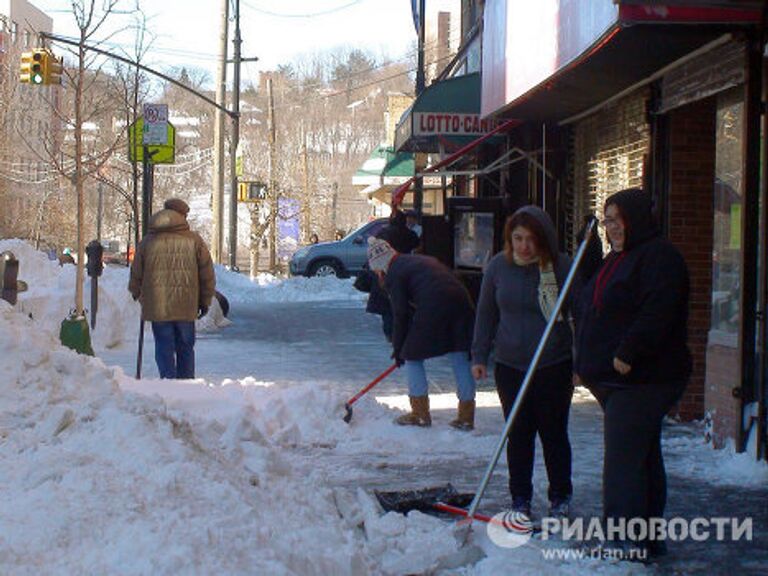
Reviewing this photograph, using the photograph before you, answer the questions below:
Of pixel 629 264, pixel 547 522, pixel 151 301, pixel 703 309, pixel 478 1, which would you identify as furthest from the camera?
pixel 478 1

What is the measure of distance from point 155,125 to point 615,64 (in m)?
9.04

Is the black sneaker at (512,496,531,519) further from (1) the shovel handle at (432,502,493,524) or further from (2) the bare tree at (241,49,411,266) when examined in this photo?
(2) the bare tree at (241,49,411,266)

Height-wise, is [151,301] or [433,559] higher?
[151,301]

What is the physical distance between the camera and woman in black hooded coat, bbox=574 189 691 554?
5.35m

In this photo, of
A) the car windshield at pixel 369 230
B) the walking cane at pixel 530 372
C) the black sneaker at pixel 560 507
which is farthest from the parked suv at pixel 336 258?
the walking cane at pixel 530 372

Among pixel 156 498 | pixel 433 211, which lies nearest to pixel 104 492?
pixel 156 498

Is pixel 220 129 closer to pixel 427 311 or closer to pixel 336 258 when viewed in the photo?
pixel 336 258

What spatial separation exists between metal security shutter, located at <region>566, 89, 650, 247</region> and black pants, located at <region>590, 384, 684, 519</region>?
4.66 meters

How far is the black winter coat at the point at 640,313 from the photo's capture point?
17.5 feet

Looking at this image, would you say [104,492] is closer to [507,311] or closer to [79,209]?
[507,311]

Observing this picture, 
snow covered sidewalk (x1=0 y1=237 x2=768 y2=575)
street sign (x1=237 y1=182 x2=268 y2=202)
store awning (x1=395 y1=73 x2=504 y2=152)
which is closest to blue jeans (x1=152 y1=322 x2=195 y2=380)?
snow covered sidewalk (x1=0 y1=237 x2=768 y2=575)

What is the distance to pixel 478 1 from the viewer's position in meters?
18.5

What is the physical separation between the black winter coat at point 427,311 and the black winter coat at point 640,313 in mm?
3364

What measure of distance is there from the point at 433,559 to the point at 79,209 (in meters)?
11.1
